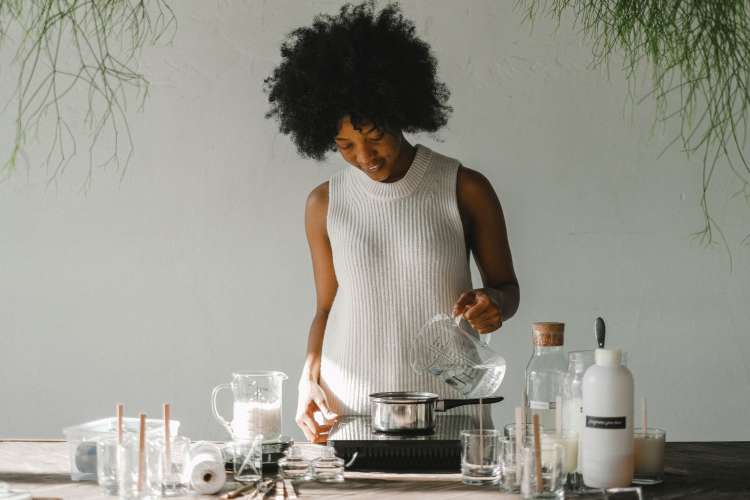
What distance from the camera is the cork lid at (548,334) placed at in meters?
1.77

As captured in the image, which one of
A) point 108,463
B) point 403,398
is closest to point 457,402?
point 403,398

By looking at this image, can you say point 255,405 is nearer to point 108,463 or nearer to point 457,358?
point 108,463

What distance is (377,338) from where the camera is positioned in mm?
2475

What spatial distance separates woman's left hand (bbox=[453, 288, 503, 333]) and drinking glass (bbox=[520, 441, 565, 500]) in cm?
56

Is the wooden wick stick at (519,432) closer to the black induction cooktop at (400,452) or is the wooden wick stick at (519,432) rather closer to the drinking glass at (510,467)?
the drinking glass at (510,467)

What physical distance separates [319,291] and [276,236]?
1.16 m

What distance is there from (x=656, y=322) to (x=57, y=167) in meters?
2.50

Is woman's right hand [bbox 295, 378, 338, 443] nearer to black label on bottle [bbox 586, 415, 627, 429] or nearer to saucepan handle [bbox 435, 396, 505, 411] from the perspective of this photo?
saucepan handle [bbox 435, 396, 505, 411]

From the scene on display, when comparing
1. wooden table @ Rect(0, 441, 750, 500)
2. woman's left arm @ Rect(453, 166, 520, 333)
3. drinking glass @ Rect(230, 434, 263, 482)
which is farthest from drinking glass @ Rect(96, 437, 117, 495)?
woman's left arm @ Rect(453, 166, 520, 333)

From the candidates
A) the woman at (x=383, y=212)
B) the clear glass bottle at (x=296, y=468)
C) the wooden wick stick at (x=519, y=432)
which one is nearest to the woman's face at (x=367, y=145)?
the woman at (x=383, y=212)

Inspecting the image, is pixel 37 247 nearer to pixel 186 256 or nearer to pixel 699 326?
pixel 186 256

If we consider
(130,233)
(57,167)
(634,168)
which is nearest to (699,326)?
(634,168)

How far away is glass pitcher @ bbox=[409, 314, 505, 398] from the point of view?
2086 mm

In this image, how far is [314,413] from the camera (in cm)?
241
